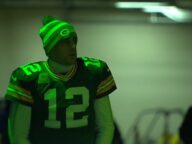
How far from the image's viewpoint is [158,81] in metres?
2.18

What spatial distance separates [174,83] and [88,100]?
1363 millimetres

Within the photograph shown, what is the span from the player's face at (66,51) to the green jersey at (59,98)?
3cm

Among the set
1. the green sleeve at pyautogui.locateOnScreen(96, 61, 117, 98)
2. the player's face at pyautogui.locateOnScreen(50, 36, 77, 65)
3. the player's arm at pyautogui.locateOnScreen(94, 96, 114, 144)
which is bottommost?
the player's arm at pyautogui.locateOnScreen(94, 96, 114, 144)

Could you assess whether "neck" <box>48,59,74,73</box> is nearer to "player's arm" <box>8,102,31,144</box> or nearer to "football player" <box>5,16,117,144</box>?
"football player" <box>5,16,117,144</box>

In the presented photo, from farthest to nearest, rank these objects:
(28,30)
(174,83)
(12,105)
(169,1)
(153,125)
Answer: (153,125)
(174,83)
(28,30)
(169,1)
(12,105)

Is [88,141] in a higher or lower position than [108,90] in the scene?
lower

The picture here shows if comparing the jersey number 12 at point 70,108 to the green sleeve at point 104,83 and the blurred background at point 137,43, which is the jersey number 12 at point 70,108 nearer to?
the green sleeve at point 104,83

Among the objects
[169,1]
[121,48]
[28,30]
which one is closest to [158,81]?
[121,48]

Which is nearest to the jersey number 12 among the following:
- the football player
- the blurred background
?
the football player

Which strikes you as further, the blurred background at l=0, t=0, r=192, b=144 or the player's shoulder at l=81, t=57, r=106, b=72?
the blurred background at l=0, t=0, r=192, b=144

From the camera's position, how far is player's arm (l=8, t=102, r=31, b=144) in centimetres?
86

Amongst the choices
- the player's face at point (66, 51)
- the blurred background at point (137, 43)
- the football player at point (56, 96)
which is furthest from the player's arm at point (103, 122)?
the blurred background at point (137, 43)

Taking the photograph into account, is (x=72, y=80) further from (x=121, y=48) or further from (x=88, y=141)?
(x=121, y=48)

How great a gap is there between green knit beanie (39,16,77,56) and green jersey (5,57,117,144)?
1.9 inches
